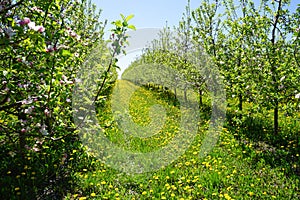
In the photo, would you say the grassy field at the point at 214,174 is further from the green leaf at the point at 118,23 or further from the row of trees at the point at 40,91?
the green leaf at the point at 118,23

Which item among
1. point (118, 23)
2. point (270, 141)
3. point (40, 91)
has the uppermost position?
point (118, 23)

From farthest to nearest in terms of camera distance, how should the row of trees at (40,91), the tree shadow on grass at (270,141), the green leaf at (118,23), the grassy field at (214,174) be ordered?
the tree shadow on grass at (270,141) < the grassy field at (214,174) < the green leaf at (118,23) < the row of trees at (40,91)

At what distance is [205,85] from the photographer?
1120cm

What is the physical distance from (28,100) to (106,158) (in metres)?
3.22

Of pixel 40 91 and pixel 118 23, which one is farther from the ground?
pixel 118 23

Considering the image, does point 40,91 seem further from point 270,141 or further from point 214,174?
point 270,141

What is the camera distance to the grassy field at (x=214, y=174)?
4.34m

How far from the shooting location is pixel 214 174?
16.0ft

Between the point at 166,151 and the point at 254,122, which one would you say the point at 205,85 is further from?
the point at 166,151

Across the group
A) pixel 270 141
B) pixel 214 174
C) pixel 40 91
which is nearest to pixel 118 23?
pixel 40 91

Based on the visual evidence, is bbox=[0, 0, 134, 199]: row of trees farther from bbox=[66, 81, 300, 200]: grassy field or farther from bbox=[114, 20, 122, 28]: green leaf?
bbox=[66, 81, 300, 200]: grassy field

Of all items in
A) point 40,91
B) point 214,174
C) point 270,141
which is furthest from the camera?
point 270,141

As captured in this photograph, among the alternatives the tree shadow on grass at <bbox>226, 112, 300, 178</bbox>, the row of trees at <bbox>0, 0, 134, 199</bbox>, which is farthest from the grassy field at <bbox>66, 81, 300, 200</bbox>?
the row of trees at <bbox>0, 0, 134, 199</bbox>

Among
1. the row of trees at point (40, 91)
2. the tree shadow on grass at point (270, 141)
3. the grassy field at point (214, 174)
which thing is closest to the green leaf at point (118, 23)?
the row of trees at point (40, 91)
